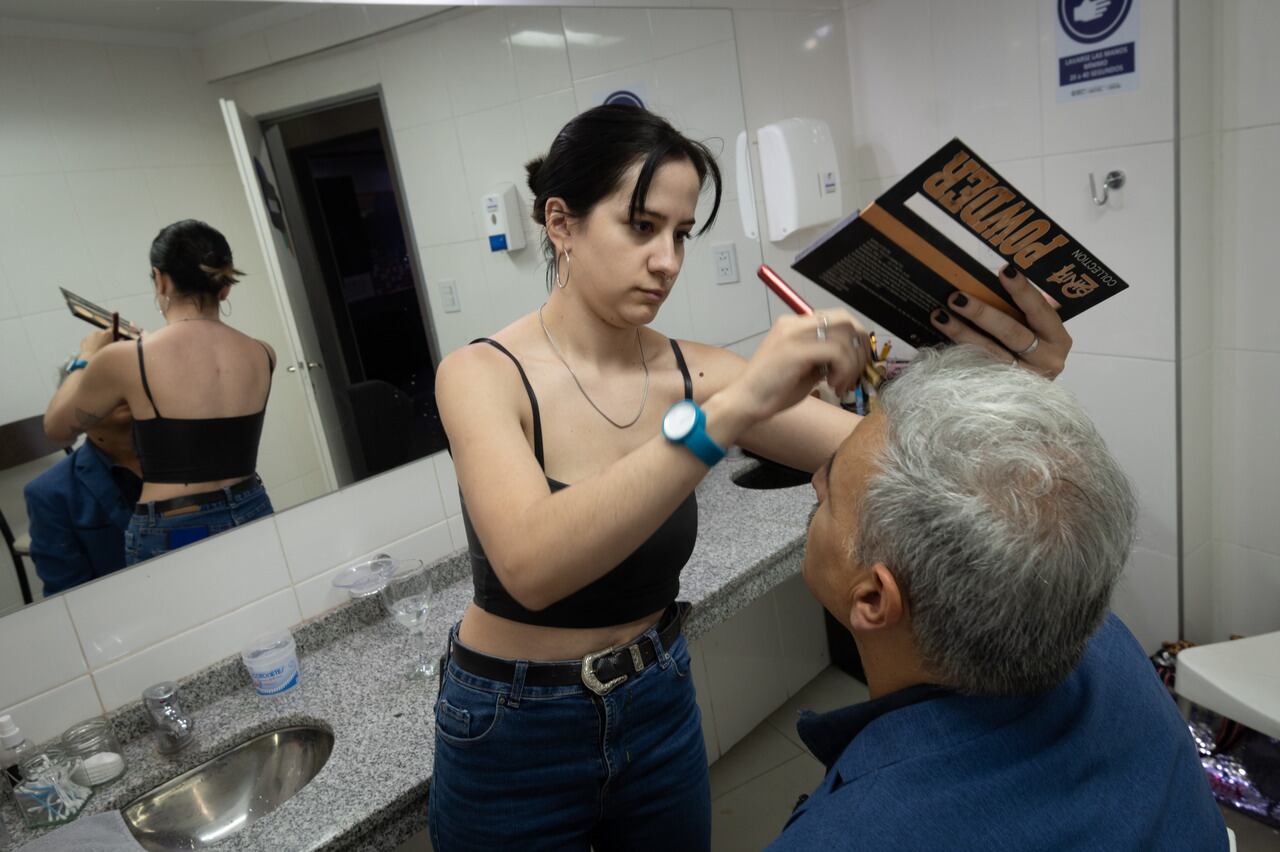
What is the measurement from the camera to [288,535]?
1.63 m

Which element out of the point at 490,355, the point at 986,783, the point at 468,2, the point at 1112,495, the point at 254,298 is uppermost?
the point at 468,2

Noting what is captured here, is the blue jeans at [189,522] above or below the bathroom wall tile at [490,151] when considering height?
below

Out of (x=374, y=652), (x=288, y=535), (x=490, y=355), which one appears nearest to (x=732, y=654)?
(x=374, y=652)

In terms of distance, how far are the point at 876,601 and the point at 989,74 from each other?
205 cm

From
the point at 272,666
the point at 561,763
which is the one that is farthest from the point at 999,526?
the point at 272,666

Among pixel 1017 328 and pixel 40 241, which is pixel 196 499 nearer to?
pixel 40 241

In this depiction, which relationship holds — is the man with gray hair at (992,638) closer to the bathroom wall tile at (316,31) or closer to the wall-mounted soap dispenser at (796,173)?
the bathroom wall tile at (316,31)

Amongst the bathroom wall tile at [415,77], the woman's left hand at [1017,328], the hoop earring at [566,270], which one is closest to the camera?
the woman's left hand at [1017,328]

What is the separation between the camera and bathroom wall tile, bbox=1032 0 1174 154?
1887 millimetres

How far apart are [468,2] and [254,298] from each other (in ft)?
2.89

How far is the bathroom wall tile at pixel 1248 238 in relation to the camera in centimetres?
190

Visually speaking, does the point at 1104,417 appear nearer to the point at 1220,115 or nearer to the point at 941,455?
the point at 1220,115

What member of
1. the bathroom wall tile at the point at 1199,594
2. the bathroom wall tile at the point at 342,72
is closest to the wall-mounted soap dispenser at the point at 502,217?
the bathroom wall tile at the point at 342,72

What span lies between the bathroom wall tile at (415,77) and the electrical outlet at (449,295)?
0.34 m
